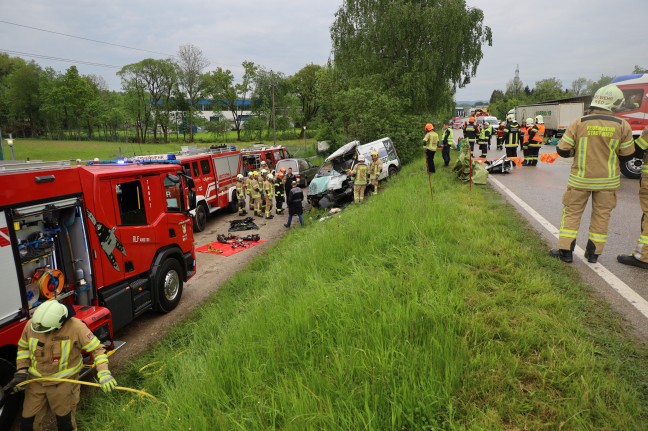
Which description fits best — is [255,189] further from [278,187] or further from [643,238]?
[643,238]

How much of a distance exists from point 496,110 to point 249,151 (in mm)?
61165

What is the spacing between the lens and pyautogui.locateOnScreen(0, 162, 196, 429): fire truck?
3742 mm

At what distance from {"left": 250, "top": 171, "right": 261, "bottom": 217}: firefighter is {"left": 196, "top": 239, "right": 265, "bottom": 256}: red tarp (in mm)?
3444

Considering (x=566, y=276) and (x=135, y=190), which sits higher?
(x=135, y=190)

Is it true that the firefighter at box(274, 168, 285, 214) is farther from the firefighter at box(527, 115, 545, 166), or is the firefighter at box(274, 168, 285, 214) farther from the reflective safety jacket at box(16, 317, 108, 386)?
the reflective safety jacket at box(16, 317, 108, 386)

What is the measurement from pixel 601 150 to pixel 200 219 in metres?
10.5

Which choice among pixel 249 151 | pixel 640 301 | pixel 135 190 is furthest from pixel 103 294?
pixel 249 151

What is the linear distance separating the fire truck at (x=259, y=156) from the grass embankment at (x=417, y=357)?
1249 centimetres

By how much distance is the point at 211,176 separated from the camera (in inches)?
497

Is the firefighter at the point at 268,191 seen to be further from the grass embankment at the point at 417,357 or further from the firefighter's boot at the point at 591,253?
the firefighter's boot at the point at 591,253

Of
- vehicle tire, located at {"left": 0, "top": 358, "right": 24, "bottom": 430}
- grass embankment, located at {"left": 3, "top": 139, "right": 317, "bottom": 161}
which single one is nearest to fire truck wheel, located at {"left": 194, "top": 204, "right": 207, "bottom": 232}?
vehicle tire, located at {"left": 0, "top": 358, "right": 24, "bottom": 430}

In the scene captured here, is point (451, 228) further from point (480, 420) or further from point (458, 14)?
point (458, 14)

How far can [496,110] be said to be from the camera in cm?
6494

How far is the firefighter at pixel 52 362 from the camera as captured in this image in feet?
11.0
